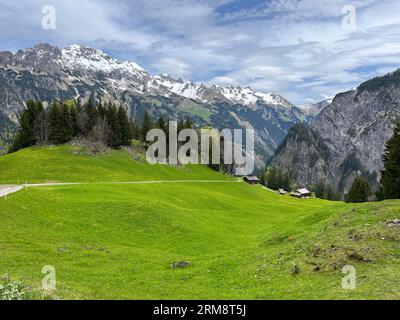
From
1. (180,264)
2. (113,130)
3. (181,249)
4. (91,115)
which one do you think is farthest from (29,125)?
(180,264)

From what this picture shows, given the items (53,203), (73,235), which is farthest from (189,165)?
(73,235)

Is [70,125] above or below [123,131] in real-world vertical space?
above

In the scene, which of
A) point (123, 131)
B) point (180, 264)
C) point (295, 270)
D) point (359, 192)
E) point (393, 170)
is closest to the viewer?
point (295, 270)

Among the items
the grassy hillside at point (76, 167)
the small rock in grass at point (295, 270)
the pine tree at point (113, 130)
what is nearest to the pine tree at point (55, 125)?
the grassy hillside at point (76, 167)

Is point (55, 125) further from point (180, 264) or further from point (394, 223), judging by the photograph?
point (394, 223)

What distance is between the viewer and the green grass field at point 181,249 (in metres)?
24.2

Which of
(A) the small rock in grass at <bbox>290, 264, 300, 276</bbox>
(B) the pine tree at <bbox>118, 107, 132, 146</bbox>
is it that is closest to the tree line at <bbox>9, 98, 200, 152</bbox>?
(B) the pine tree at <bbox>118, 107, 132, 146</bbox>

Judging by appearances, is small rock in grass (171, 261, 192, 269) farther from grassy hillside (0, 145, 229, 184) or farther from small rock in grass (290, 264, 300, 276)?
grassy hillside (0, 145, 229, 184)

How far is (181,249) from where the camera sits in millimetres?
43375

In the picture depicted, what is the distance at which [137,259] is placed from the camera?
3566cm

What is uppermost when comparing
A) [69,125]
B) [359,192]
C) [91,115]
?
[91,115]

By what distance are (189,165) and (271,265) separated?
10771 cm
